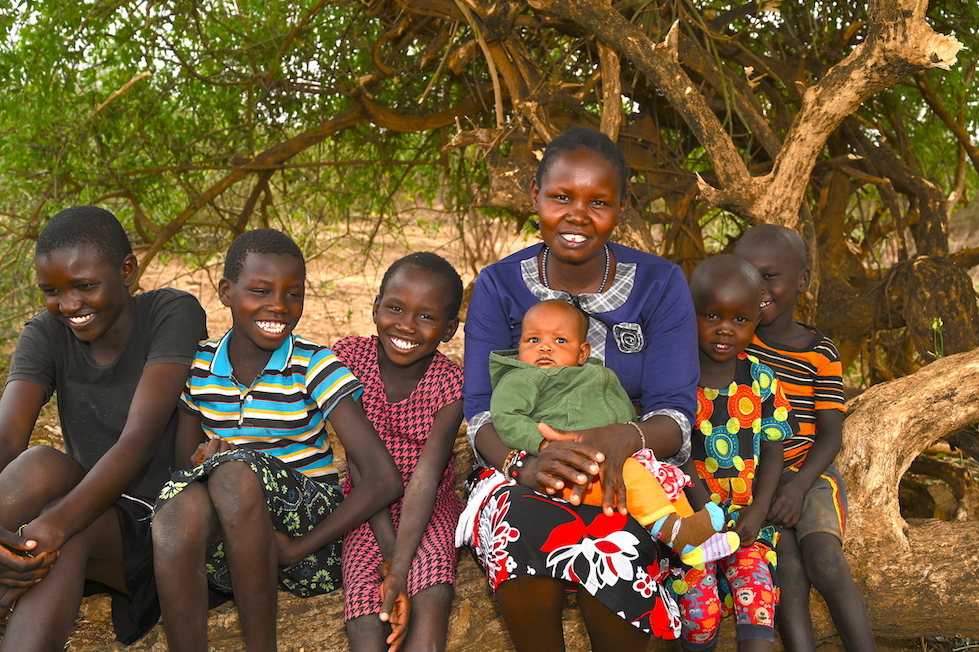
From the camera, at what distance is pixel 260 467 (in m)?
2.27

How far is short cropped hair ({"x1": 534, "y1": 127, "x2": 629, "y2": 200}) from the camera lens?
8.13 feet

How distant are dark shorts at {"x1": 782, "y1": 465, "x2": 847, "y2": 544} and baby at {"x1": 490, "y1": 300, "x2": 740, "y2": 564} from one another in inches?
18.8

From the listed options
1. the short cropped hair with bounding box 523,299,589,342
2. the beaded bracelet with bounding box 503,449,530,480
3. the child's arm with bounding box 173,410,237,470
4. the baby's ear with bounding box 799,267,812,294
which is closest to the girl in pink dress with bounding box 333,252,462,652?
the beaded bracelet with bounding box 503,449,530,480

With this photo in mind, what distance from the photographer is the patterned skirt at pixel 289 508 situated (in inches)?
88.0

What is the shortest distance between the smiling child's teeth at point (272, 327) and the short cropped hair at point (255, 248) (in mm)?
170

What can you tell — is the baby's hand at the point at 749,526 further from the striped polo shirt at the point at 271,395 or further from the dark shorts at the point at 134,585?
the dark shorts at the point at 134,585

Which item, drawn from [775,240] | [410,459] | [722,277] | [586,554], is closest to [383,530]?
[410,459]

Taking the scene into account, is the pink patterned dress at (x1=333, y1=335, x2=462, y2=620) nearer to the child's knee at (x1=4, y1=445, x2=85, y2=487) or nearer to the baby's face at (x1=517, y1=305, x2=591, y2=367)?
the baby's face at (x1=517, y1=305, x2=591, y2=367)

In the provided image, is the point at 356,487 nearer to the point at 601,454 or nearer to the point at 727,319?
the point at 601,454

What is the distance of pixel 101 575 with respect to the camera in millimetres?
2373

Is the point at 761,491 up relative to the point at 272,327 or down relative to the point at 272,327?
down

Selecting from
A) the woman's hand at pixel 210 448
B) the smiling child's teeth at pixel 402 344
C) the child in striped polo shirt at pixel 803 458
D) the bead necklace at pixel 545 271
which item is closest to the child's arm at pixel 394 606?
Answer: the woman's hand at pixel 210 448

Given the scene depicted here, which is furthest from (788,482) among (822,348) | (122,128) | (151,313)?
(122,128)

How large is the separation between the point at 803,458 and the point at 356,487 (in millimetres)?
1465
